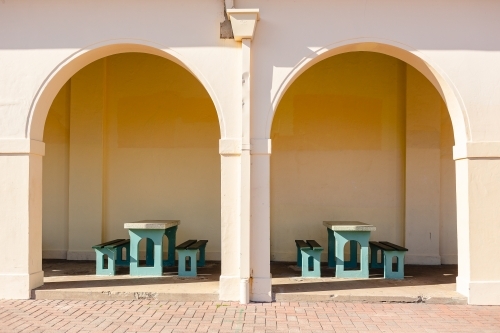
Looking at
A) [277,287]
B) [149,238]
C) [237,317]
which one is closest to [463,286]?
[277,287]

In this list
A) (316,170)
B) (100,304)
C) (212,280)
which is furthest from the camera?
(316,170)

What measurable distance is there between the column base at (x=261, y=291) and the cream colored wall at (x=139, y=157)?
9.02 ft

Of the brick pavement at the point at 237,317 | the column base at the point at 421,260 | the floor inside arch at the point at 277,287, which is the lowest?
the brick pavement at the point at 237,317

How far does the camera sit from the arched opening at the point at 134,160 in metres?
9.64

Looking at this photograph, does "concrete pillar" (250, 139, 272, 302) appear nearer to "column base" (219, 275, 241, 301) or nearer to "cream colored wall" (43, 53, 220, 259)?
"column base" (219, 275, 241, 301)

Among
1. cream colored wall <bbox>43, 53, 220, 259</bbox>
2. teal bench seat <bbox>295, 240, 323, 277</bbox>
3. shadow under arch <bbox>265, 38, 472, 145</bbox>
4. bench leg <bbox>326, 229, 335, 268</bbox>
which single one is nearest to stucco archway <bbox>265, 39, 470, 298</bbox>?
shadow under arch <bbox>265, 38, 472, 145</bbox>

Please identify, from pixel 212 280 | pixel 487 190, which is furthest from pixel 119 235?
pixel 487 190

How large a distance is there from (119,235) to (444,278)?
19.1ft

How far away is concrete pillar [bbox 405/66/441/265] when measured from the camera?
938 cm

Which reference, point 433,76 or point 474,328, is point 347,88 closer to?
point 433,76

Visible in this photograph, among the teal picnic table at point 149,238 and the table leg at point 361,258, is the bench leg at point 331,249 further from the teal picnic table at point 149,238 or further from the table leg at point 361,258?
the teal picnic table at point 149,238

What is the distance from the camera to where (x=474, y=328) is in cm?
586

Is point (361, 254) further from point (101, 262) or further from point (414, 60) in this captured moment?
point (101, 262)

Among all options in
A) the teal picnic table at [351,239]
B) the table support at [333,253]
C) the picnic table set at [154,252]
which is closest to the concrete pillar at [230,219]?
the picnic table set at [154,252]
